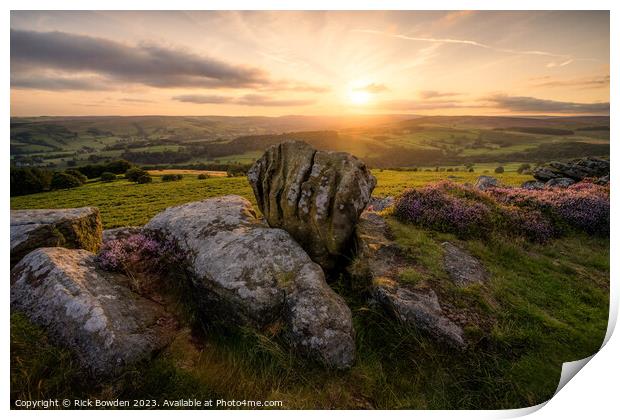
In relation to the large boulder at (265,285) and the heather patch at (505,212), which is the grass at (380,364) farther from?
the heather patch at (505,212)

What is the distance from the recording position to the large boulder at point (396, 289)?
5.45 m

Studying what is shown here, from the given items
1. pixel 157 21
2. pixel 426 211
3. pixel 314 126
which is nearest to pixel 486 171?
pixel 314 126

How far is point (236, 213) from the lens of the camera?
25.8 feet

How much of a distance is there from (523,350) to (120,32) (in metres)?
10.7

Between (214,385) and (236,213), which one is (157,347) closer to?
(214,385)

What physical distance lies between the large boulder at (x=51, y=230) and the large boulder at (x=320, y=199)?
4170mm

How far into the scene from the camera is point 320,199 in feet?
22.2

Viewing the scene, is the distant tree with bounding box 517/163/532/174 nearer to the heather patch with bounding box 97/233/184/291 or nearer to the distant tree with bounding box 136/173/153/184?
the heather patch with bounding box 97/233/184/291

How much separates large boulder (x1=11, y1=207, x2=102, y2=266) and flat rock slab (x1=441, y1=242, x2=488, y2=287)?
316 inches

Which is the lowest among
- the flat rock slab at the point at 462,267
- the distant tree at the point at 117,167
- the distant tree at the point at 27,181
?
the flat rock slab at the point at 462,267

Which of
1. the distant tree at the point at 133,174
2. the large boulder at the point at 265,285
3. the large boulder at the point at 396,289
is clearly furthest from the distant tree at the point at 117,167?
the large boulder at the point at 396,289

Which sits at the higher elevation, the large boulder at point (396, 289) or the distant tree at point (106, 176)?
the distant tree at point (106, 176)

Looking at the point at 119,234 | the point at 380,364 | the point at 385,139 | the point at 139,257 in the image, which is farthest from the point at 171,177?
the point at 380,364

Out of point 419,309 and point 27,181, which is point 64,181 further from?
point 419,309
